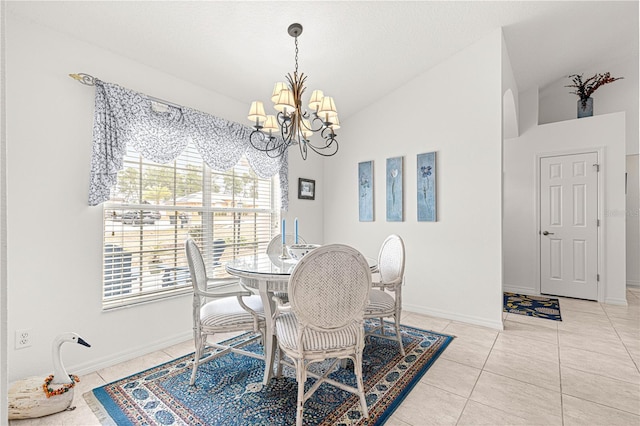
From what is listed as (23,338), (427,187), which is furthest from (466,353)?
(23,338)

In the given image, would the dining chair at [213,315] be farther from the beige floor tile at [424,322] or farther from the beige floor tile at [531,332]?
the beige floor tile at [531,332]

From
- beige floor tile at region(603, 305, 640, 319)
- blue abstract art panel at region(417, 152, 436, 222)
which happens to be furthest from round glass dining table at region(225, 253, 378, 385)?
beige floor tile at region(603, 305, 640, 319)

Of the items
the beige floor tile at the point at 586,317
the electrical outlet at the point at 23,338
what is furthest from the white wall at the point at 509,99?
the electrical outlet at the point at 23,338

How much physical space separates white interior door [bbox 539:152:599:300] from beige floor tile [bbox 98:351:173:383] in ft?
16.6

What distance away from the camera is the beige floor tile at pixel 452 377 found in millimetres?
2088

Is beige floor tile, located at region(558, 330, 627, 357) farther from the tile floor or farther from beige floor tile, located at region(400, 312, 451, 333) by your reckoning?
beige floor tile, located at region(400, 312, 451, 333)

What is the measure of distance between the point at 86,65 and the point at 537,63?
5003mm

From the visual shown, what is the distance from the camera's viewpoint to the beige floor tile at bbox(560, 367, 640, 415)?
1.92 metres

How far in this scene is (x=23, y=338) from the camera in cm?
200

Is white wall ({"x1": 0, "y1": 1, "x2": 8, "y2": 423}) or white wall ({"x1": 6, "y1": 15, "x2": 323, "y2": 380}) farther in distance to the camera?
white wall ({"x1": 6, "y1": 15, "x2": 323, "y2": 380})

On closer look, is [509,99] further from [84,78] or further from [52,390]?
[52,390]

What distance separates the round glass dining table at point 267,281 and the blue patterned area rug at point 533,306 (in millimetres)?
2656

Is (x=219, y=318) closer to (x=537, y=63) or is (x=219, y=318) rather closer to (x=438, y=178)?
(x=438, y=178)

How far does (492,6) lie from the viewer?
2.82 meters
